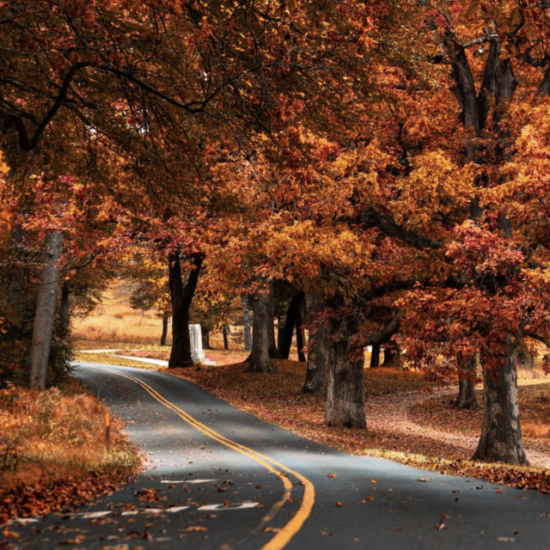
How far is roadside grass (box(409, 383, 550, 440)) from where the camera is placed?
27234 mm

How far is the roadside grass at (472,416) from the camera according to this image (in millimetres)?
27234

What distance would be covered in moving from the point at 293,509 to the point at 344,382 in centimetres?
1383

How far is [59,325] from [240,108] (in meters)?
17.4

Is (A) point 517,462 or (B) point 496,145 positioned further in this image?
(B) point 496,145

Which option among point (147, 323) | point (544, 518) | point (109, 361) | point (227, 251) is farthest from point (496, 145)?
point (147, 323)

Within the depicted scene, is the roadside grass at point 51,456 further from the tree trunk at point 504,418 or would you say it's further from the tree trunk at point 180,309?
the tree trunk at point 180,309

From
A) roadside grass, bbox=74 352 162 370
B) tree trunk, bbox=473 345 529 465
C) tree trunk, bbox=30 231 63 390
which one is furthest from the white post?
tree trunk, bbox=473 345 529 465

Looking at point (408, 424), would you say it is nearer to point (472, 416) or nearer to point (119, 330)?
point (472, 416)

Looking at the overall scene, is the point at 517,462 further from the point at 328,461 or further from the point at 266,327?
the point at 266,327

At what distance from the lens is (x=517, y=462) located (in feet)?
54.1

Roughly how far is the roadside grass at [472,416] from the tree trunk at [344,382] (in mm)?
6906

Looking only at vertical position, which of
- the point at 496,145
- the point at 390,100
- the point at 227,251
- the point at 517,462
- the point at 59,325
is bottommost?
the point at 517,462

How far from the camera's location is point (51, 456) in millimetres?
12109

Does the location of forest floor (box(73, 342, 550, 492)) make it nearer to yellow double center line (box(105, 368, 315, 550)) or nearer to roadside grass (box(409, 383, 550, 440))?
roadside grass (box(409, 383, 550, 440))
